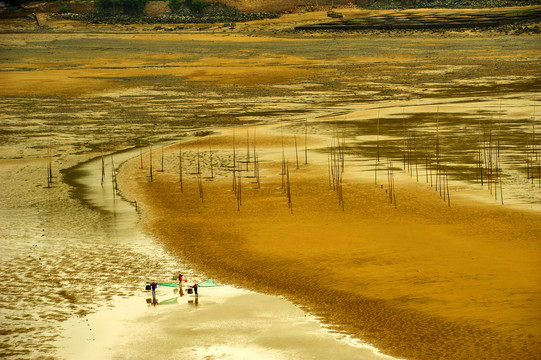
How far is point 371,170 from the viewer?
17828mm

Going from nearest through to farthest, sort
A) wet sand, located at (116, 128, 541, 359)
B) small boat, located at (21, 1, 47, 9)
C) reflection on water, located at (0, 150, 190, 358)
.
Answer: small boat, located at (21, 1, 47, 9), wet sand, located at (116, 128, 541, 359), reflection on water, located at (0, 150, 190, 358)

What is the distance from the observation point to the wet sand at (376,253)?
9047mm

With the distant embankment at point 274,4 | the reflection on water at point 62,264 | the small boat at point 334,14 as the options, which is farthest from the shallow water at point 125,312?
the distant embankment at point 274,4

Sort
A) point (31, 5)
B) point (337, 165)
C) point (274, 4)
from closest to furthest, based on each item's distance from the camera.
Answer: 1. point (31, 5)
2. point (337, 165)
3. point (274, 4)

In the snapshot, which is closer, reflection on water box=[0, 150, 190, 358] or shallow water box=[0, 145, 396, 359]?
shallow water box=[0, 145, 396, 359]

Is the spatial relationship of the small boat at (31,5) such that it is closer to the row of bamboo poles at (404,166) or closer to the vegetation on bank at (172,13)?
the row of bamboo poles at (404,166)

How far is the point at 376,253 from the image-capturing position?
11992 millimetres

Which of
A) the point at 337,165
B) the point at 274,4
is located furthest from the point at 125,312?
the point at 274,4

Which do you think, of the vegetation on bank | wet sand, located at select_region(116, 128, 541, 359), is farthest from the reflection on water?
the vegetation on bank

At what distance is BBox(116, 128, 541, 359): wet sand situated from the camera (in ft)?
29.7

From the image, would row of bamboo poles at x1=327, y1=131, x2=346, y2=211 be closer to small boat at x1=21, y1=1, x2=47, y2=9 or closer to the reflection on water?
the reflection on water

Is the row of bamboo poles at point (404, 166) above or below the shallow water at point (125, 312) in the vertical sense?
above

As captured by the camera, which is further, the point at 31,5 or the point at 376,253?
the point at 376,253

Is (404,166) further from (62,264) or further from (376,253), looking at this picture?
(62,264)
